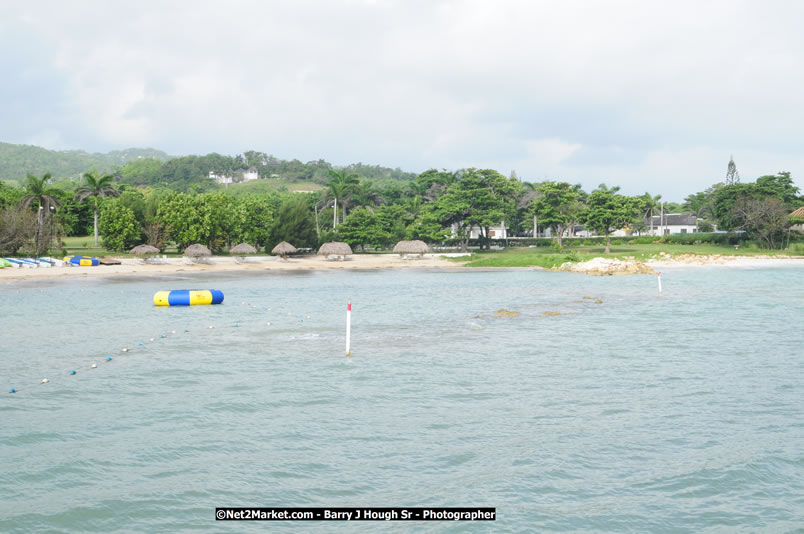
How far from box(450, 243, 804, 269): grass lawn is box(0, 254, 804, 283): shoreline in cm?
203

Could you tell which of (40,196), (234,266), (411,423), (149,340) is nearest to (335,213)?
(234,266)

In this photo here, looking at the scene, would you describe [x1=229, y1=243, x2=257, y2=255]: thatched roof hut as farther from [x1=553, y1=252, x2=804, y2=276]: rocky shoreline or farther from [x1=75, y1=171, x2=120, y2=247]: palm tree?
[x1=553, y1=252, x2=804, y2=276]: rocky shoreline

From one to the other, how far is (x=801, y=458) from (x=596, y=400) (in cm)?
427

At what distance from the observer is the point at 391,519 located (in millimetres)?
8352

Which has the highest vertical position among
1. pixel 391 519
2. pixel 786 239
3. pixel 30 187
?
pixel 30 187

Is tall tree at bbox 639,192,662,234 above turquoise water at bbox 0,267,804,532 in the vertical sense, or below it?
above

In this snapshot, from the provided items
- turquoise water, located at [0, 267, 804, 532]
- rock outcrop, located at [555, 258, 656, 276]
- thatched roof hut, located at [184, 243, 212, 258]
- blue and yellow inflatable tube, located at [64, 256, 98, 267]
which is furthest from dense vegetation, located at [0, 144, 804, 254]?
turquoise water, located at [0, 267, 804, 532]

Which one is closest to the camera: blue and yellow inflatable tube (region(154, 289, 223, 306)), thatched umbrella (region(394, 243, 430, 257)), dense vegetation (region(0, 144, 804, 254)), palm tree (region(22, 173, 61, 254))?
blue and yellow inflatable tube (region(154, 289, 223, 306))

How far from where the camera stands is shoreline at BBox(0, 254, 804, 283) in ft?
192

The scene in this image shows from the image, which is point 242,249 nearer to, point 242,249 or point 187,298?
point 242,249

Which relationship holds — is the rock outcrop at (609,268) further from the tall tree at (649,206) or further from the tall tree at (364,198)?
the tall tree at (649,206)

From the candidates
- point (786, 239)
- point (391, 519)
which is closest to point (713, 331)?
point (391, 519)

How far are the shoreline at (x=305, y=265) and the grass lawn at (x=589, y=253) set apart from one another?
2033 mm

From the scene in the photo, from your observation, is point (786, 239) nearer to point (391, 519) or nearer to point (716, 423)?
point (716, 423)
